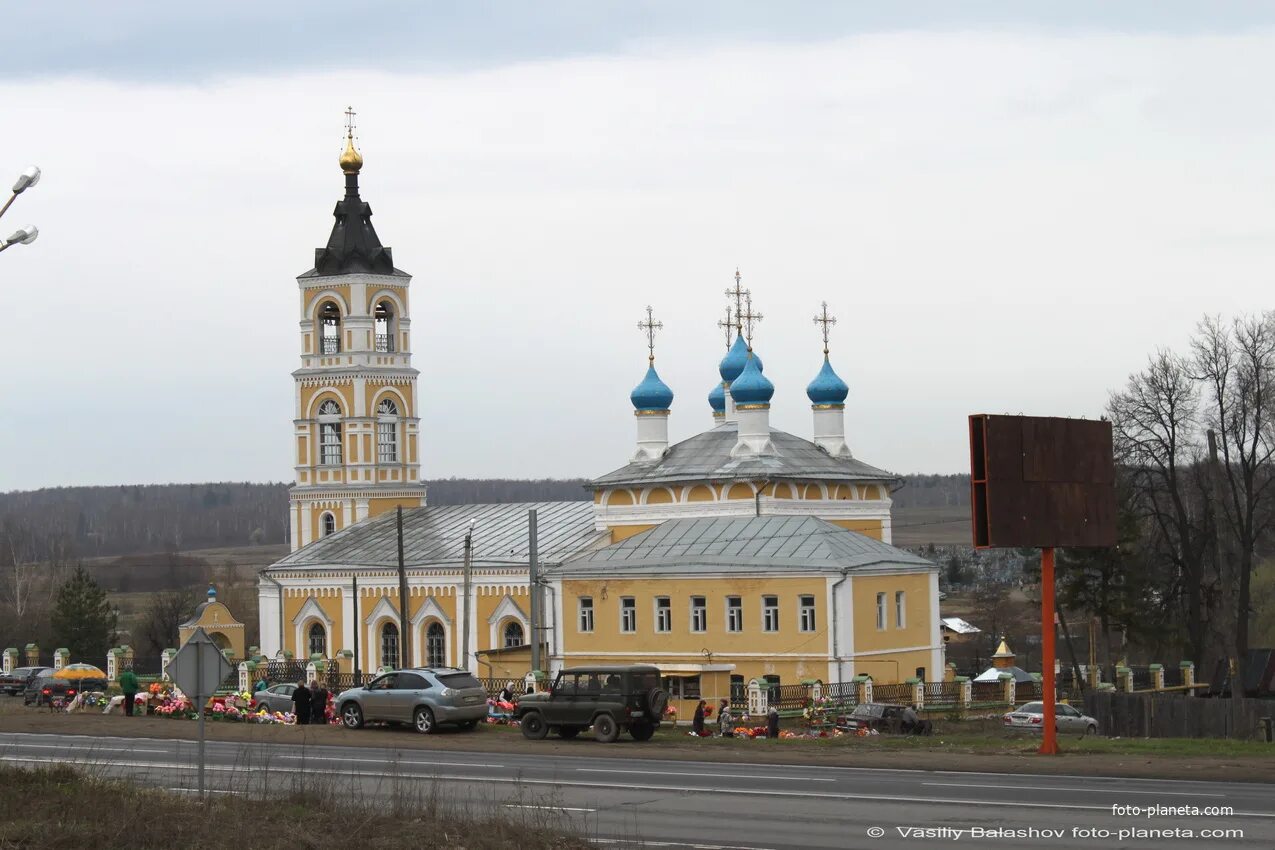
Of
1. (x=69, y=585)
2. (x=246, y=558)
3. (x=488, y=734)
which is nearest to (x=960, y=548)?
(x=246, y=558)

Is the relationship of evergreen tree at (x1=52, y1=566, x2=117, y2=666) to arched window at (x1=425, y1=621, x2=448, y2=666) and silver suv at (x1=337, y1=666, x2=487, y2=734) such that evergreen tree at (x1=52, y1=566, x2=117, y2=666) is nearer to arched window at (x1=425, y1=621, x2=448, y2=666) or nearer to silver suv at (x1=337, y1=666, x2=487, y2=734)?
arched window at (x1=425, y1=621, x2=448, y2=666)

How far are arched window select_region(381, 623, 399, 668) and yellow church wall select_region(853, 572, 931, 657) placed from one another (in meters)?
18.4

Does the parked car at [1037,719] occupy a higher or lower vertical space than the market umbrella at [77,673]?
lower

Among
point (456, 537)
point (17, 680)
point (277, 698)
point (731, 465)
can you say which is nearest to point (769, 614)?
point (731, 465)

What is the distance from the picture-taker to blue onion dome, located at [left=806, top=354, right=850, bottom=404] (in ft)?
200

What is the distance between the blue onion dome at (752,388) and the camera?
58188mm

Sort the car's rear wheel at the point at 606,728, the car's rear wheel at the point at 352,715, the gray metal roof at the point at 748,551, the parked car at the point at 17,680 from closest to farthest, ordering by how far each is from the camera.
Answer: the car's rear wheel at the point at 606,728 → the car's rear wheel at the point at 352,715 → the gray metal roof at the point at 748,551 → the parked car at the point at 17,680

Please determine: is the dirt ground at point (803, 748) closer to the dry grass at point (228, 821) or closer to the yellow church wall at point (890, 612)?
the dry grass at point (228, 821)

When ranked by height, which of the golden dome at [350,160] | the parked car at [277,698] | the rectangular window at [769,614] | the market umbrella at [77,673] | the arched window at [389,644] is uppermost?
the golden dome at [350,160]

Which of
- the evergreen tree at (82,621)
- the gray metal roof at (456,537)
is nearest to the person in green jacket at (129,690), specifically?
the gray metal roof at (456,537)

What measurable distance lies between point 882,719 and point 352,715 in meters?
10.9

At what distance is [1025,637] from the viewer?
92562mm

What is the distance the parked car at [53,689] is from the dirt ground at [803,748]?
777 cm

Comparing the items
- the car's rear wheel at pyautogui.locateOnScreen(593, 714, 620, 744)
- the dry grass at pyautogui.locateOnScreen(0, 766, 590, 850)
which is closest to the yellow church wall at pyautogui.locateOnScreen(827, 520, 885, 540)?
the car's rear wheel at pyautogui.locateOnScreen(593, 714, 620, 744)
